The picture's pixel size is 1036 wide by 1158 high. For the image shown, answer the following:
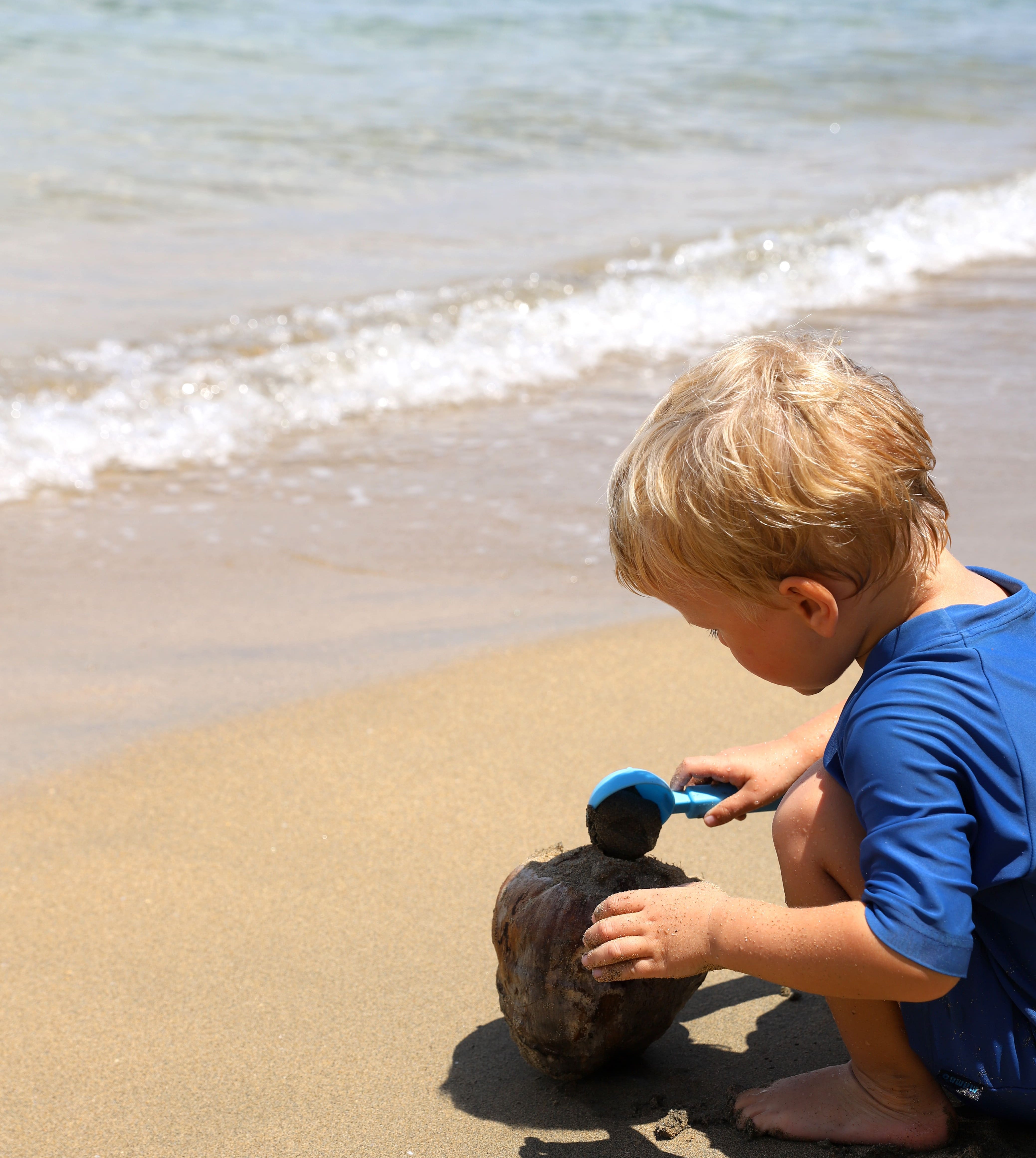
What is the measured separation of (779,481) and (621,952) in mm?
640

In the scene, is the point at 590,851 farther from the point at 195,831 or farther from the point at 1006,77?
the point at 1006,77

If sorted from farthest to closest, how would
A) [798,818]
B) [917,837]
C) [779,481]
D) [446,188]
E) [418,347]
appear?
1. [446,188]
2. [418,347]
3. [798,818]
4. [779,481]
5. [917,837]

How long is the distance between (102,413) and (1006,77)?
13.6 metres

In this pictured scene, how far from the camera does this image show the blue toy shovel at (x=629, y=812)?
1954mm

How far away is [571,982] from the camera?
187 cm

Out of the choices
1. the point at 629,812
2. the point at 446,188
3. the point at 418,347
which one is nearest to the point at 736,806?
the point at 629,812

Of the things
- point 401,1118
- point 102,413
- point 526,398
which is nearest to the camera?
point 401,1118

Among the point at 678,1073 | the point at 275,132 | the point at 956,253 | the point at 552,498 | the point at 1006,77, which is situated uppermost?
the point at 1006,77

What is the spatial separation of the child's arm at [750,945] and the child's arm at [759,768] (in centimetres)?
33

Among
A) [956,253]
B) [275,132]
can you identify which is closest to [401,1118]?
[956,253]

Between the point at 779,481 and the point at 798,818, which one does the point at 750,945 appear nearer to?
the point at 798,818

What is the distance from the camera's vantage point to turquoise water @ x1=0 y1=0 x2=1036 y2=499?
18.7 ft

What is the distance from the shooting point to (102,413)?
5.20 metres

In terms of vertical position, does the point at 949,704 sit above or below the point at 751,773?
above
